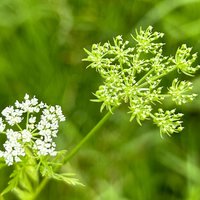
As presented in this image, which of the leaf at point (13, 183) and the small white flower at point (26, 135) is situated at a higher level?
the small white flower at point (26, 135)

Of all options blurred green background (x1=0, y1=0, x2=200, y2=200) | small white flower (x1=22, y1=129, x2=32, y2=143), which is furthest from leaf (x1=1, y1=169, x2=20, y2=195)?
blurred green background (x1=0, y1=0, x2=200, y2=200)

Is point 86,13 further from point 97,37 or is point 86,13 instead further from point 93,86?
point 93,86

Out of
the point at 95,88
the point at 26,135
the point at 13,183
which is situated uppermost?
the point at 95,88

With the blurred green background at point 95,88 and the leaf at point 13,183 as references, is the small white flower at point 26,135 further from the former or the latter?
the blurred green background at point 95,88

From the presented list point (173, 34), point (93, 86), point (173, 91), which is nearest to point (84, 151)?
point (93, 86)

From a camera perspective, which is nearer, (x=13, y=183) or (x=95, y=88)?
(x=13, y=183)

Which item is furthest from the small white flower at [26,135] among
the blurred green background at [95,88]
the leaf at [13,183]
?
the blurred green background at [95,88]

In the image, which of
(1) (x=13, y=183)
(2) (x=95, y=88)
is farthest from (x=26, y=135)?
(2) (x=95, y=88)

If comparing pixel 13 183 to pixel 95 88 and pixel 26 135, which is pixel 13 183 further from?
pixel 95 88
